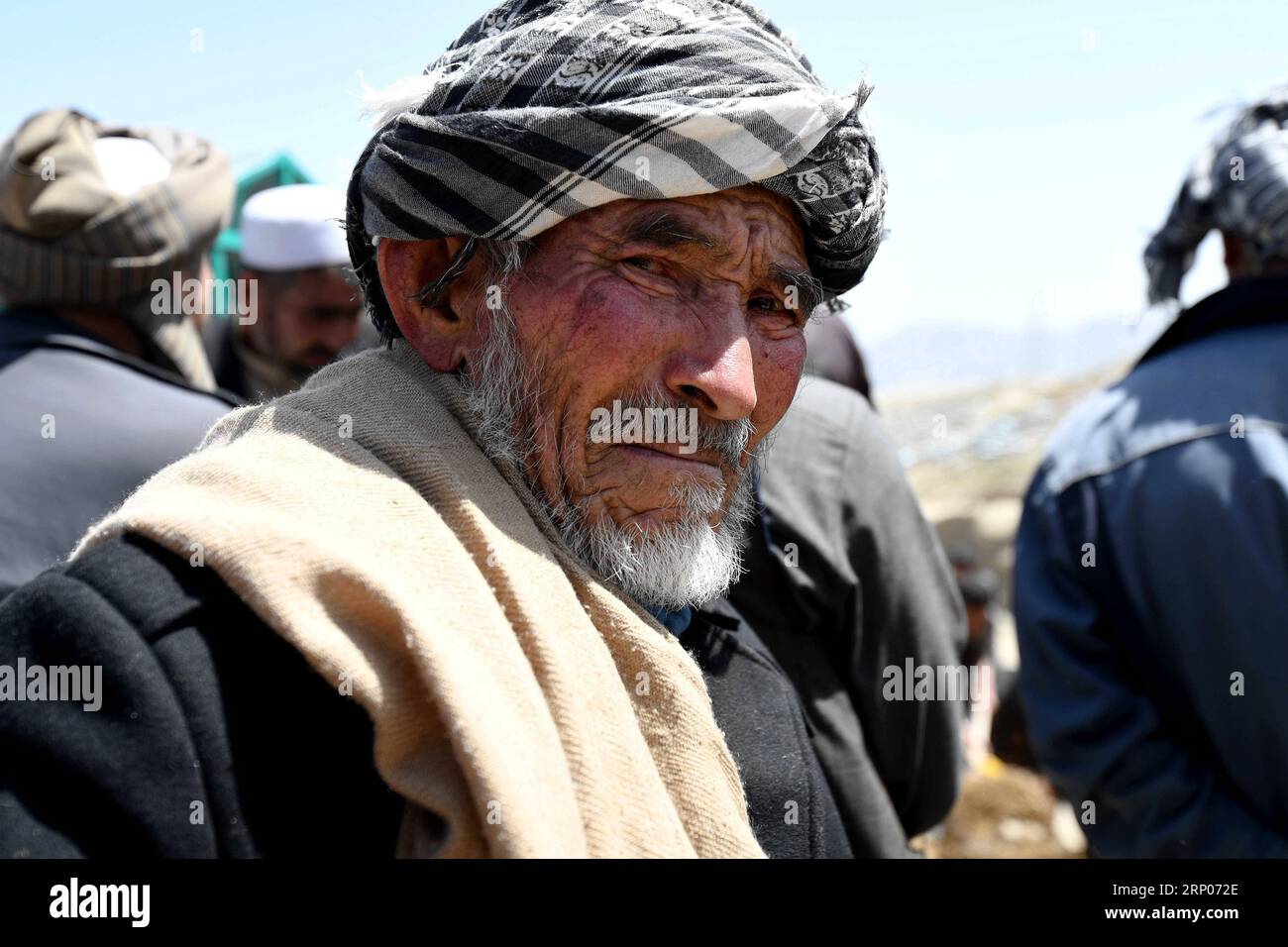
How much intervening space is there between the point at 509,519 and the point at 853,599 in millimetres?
1344

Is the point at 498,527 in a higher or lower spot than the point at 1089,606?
higher

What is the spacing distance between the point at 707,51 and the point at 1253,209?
1957 mm

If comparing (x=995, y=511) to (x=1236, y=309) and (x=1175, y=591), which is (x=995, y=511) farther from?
(x=1175, y=591)

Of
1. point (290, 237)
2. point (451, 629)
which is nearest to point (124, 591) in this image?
point (451, 629)

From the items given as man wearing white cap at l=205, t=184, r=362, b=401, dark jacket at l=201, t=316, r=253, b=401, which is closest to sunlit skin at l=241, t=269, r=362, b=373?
man wearing white cap at l=205, t=184, r=362, b=401

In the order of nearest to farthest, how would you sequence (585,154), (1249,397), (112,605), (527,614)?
1. (112,605)
2. (527,614)
3. (585,154)
4. (1249,397)

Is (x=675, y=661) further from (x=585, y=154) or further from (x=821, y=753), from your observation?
(x=821, y=753)

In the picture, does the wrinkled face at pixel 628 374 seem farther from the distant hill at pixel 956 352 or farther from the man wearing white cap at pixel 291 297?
the distant hill at pixel 956 352

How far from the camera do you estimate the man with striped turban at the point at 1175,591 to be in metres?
2.57

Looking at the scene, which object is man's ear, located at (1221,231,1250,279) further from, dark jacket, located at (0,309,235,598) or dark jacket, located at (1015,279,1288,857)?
dark jacket, located at (0,309,235,598)

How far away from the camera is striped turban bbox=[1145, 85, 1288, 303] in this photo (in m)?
A: 3.15

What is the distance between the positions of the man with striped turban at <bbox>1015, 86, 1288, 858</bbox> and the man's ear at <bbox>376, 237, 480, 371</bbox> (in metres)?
1.62

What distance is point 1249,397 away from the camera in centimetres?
271

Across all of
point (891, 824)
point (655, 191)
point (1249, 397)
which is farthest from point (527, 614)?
point (1249, 397)
